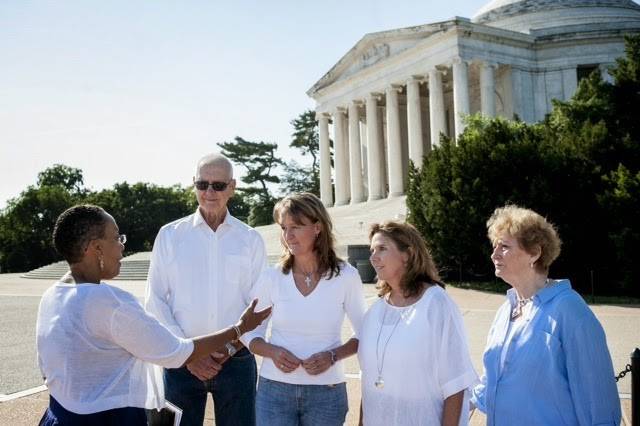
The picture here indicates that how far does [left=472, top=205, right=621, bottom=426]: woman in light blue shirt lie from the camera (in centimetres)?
352

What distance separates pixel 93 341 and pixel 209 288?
174 centimetres

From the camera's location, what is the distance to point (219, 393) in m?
4.74

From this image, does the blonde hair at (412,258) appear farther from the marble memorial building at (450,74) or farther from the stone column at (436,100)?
the stone column at (436,100)

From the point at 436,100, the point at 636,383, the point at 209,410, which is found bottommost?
the point at 209,410

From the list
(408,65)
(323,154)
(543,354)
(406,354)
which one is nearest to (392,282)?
(406,354)

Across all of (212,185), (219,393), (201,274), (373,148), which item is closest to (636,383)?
(219,393)

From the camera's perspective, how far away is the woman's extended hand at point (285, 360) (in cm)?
414

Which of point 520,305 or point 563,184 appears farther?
point 563,184

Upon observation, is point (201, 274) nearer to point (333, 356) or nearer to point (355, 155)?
point (333, 356)

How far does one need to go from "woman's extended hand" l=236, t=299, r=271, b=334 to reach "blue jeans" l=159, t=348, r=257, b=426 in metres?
0.62

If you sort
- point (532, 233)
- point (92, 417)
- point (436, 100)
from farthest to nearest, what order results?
point (436, 100) < point (532, 233) < point (92, 417)

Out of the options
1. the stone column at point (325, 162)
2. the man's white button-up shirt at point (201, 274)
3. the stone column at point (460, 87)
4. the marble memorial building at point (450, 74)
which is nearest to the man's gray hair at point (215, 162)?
the man's white button-up shirt at point (201, 274)

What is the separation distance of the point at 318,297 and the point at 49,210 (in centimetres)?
6934

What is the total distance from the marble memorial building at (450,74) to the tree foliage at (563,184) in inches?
515
